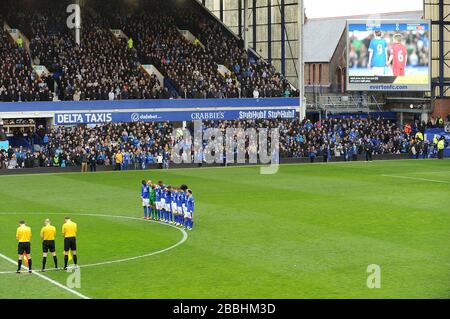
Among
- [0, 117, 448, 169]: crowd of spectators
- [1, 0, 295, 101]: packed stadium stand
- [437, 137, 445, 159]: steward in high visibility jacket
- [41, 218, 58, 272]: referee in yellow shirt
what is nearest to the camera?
[41, 218, 58, 272]: referee in yellow shirt

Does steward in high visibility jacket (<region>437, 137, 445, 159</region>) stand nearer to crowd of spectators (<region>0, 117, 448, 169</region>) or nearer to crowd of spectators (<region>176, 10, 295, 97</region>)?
crowd of spectators (<region>0, 117, 448, 169</region>)

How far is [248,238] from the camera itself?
27500 mm

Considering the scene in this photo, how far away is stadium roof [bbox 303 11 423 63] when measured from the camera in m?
96.7

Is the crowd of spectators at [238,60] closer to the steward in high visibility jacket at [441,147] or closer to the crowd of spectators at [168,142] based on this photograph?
the crowd of spectators at [168,142]

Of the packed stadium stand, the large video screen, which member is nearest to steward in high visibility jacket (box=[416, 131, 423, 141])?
the large video screen

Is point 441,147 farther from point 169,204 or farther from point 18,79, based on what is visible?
point 169,204

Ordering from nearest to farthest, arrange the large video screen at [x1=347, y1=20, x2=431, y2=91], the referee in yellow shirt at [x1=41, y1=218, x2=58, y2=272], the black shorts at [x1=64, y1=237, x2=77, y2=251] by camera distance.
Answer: the referee in yellow shirt at [x1=41, y1=218, x2=58, y2=272] → the black shorts at [x1=64, y1=237, x2=77, y2=251] → the large video screen at [x1=347, y1=20, x2=431, y2=91]

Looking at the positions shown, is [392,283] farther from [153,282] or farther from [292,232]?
[292,232]

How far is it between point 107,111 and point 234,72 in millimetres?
12818

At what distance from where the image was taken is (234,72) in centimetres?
6506

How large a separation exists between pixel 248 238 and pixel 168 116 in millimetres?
31295

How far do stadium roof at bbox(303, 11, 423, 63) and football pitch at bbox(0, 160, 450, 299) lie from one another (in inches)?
2044

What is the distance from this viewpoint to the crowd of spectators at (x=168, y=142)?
51.3 meters

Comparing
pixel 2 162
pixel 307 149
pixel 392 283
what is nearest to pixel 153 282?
pixel 392 283
